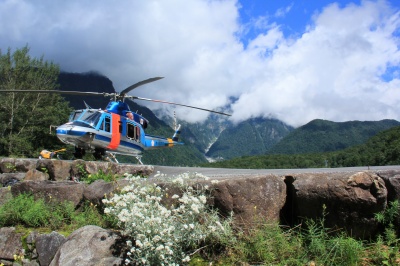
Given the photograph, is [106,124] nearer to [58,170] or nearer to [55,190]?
[58,170]

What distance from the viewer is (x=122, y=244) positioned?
4273 mm

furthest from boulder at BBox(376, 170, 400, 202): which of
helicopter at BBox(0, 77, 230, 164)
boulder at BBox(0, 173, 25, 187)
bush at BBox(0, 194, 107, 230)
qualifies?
helicopter at BBox(0, 77, 230, 164)

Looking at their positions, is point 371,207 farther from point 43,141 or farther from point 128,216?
point 43,141

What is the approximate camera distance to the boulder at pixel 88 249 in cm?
412

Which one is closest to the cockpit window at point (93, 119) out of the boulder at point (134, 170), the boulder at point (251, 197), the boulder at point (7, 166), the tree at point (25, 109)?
the boulder at point (7, 166)

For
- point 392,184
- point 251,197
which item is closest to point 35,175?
point 251,197

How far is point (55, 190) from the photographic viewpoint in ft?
19.4

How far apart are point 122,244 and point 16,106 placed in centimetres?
2701

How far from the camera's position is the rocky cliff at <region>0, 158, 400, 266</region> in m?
3.93

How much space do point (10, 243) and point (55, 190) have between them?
102cm

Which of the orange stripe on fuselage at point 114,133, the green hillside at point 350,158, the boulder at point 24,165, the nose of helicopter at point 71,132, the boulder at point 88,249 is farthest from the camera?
the green hillside at point 350,158

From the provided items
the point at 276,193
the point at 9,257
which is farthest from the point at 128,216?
the point at 9,257

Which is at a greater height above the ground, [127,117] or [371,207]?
[127,117]

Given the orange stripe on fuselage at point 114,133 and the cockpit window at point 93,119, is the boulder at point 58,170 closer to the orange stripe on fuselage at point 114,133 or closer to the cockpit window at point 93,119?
the cockpit window at point 93,119
